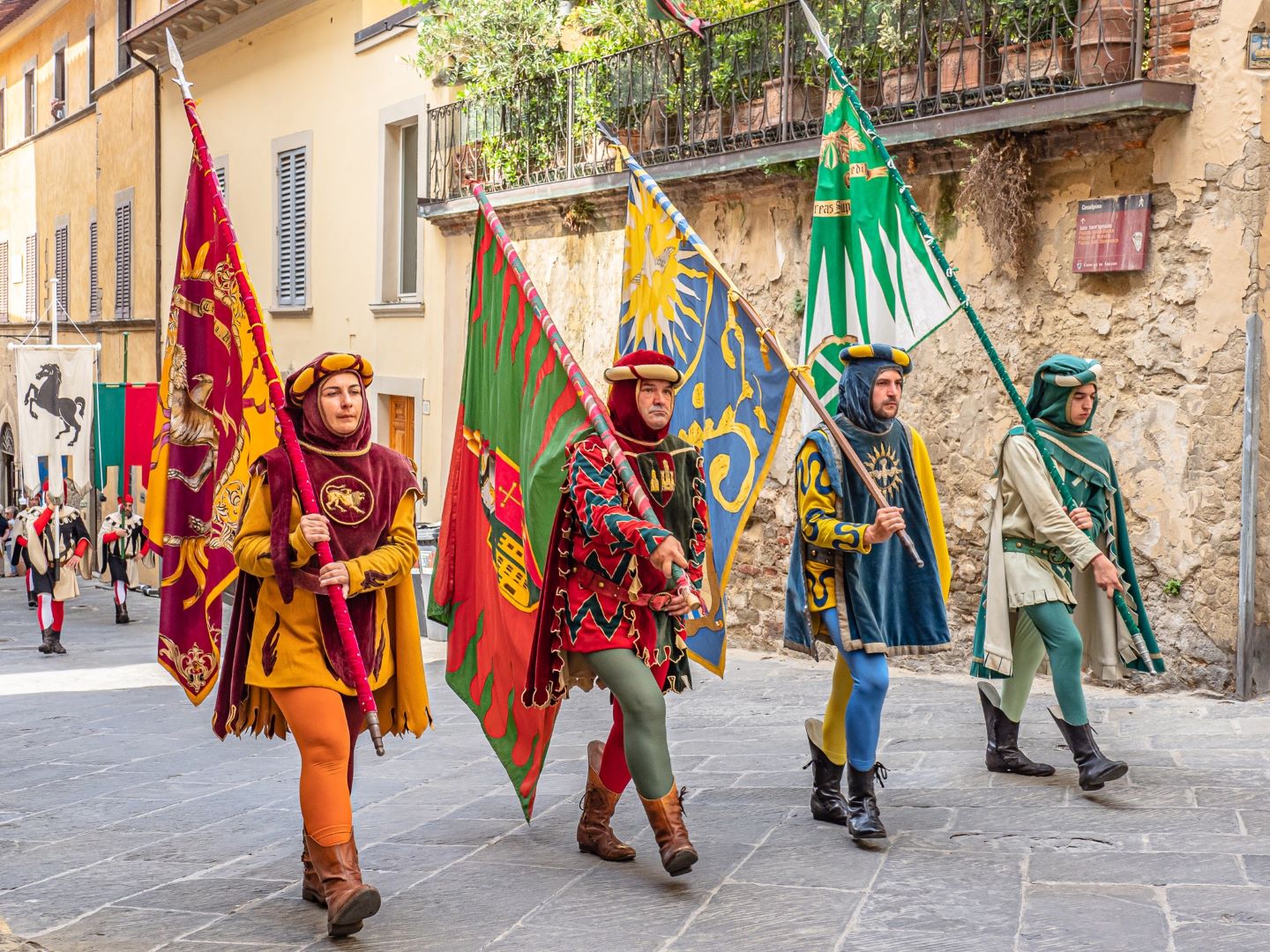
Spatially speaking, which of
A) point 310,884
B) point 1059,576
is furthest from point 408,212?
point 310,884

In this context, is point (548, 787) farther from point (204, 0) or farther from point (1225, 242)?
point (204, 0)

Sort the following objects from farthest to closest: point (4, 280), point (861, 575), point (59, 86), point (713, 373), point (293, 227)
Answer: point (4, 280) → point (59, 86) → point (293, 227) → point (713, 373) → point (861, 575)

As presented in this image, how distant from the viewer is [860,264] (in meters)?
6.49

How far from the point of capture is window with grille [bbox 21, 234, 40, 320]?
114ft

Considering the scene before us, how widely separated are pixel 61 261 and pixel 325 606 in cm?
3141

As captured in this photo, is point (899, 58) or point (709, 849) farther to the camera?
point (899, 58)

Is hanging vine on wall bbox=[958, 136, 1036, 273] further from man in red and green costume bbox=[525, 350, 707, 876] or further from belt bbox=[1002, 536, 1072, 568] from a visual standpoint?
man in red and green costume bbox=[525, 350, 707, 876]

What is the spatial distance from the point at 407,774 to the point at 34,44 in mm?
32164

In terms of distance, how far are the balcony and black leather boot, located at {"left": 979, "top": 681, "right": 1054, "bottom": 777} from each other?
10.7 ft

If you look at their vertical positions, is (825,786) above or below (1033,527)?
below

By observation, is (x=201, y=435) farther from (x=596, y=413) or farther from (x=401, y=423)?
(x=401, y=423)

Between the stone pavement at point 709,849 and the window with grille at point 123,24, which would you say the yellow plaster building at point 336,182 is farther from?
the stone pavement at point 709,849

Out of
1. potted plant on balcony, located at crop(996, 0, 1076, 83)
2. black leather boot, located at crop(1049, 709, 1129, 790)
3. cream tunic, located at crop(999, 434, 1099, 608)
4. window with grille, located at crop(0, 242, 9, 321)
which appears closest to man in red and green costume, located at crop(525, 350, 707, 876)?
cream tunic, located at crop(999, 434, 1099, 608)

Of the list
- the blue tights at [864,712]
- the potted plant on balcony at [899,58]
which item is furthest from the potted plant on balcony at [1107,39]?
the blue tights at [864,712]
